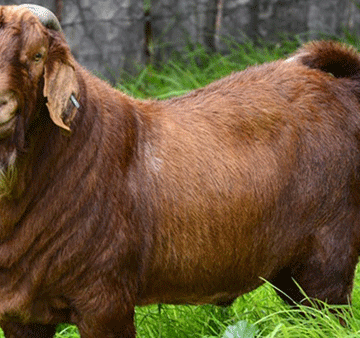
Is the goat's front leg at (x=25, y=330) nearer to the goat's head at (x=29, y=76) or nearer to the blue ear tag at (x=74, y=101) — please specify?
the goat's head at (x=29, y=76)

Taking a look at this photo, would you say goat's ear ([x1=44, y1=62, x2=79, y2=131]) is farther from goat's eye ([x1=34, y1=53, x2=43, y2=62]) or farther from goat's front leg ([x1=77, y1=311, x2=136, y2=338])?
goat's front leg ([x1=77, y1=311, x2=136, y2=338])

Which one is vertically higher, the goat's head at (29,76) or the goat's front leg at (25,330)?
the goat's head at (29,76)

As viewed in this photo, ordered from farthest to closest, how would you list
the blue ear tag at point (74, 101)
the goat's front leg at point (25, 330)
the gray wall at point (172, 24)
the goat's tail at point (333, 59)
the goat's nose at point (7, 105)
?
the gray wall at point (172, 24) → the goat's tail at point (333, 59) → the goat's front leg at point (25, 330) → the blue ear tag at point (74, 101) → the goat's nose at point (7, 105)

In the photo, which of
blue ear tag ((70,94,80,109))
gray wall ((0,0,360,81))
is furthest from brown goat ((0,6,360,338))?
gray wall ((0,0,360,81))

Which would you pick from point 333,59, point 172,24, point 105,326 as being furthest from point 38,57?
point 172,24

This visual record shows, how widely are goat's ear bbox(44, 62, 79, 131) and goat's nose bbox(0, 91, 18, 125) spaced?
0.10 meters

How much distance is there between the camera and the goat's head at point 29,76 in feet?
8.82

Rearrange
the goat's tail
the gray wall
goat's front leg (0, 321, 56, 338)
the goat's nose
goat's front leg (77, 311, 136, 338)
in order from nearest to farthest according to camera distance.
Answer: the goat's nose
goat's front leg (77, 311, 136, 338)
goat's front leg (0, 321, 56, 338)
the goat's tail
the gray wall

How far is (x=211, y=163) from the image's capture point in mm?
3318

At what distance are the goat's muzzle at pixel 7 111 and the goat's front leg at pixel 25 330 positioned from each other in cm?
84

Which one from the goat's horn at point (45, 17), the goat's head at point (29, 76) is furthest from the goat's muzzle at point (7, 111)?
the goat's horn at point (45, 17)

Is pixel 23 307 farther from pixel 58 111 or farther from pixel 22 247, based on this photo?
pixel 58 111

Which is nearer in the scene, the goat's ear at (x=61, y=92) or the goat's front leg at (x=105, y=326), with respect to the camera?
the goat's ear at (x=61, y=92)

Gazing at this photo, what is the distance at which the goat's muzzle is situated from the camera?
2664 millimetres
